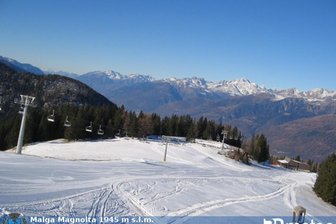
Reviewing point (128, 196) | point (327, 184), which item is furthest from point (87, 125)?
point (128, 196)

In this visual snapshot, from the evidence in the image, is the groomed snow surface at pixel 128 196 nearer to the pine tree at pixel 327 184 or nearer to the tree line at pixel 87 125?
the pine tree at pixel 327 184

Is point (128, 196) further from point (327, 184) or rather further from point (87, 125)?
point (87, 125)

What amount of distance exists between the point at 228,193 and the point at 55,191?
756 inches

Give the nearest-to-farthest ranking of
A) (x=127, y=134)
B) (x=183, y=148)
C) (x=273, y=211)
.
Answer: (x=273, y=211)
(x=183, y=148)
(x=127, y=134)

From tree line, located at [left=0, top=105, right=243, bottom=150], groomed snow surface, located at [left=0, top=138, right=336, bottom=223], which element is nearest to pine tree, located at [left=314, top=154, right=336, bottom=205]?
groomed snow surface, located at [left=0, top=138, right=336, bottom=223]

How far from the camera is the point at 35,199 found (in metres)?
21.6

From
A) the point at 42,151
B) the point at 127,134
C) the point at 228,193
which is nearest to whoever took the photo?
the point at 228,193

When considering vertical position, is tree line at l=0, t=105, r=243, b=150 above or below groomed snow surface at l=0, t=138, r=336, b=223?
above

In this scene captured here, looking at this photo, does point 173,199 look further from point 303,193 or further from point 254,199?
point 303,193

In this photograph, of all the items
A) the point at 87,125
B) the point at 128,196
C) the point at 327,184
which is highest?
the point at 87,125

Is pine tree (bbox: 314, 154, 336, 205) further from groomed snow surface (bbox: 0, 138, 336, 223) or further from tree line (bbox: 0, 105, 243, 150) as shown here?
tree line (bbox: 0, 105, 243, 150)

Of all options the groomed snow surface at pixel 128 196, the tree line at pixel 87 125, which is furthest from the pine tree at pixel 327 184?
the tree line at pixel 87 125

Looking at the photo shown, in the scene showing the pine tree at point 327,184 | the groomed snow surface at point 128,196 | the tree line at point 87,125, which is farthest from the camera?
the tree line at point 87,125

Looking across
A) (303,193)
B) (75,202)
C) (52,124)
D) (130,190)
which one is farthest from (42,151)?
(75,202)
